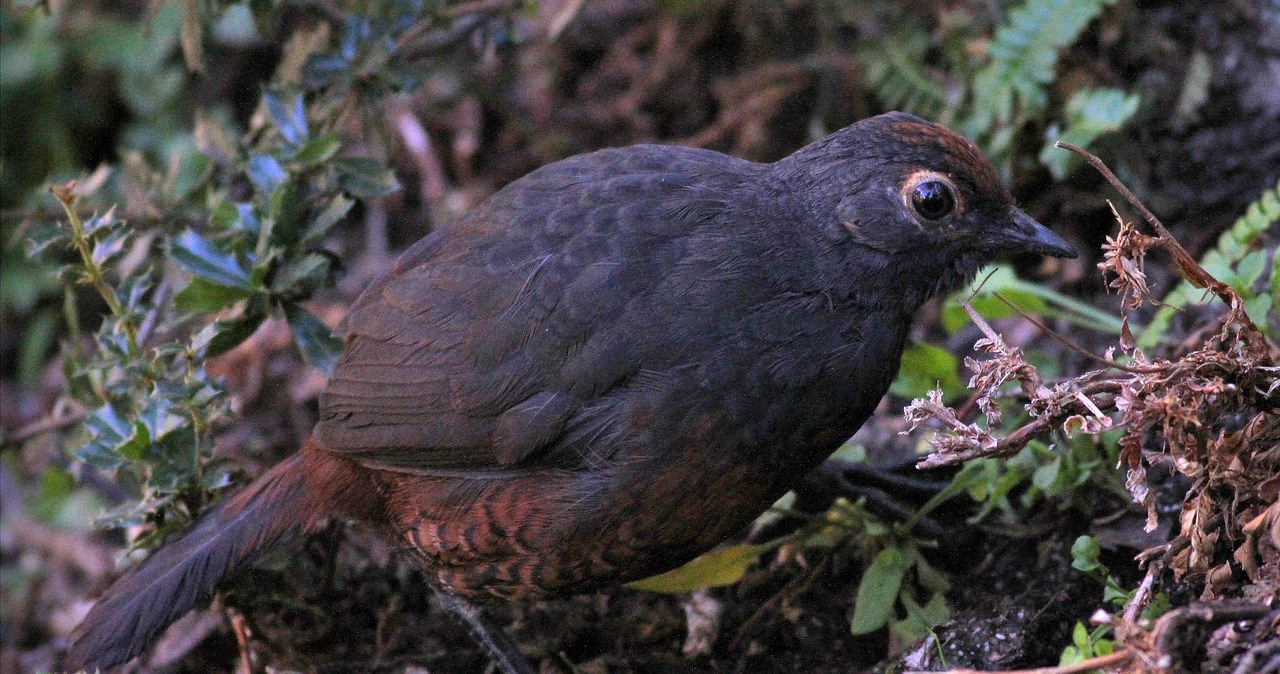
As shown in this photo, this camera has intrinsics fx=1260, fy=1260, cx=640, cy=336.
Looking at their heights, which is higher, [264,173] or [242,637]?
[264,173]

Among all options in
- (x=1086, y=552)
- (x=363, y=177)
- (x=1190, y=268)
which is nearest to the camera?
(x=1190, y=268)

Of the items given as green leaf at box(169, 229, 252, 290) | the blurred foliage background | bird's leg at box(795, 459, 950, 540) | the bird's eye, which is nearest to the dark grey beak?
the bird's eye

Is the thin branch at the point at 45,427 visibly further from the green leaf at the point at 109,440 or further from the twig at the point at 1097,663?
the twig at the point at 1097,663

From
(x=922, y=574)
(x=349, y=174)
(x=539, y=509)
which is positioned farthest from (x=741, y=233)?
(x=349, y=174)

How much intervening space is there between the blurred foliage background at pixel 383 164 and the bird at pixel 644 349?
1.69ft

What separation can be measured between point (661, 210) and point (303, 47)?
170 centimetres

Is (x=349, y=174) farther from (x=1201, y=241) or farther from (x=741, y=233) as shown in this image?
(x=1201, y=241)

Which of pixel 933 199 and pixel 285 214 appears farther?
pixel 285 214

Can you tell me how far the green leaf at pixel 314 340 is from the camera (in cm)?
358

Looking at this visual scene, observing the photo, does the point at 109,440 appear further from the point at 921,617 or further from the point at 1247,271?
the point at 1247,271

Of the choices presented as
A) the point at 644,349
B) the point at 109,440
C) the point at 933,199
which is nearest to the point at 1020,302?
the point at 933,199

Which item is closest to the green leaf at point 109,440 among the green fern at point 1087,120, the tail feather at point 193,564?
the tail feather at point 193,564

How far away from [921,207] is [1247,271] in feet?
2.65

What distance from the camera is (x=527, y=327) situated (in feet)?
9.96
